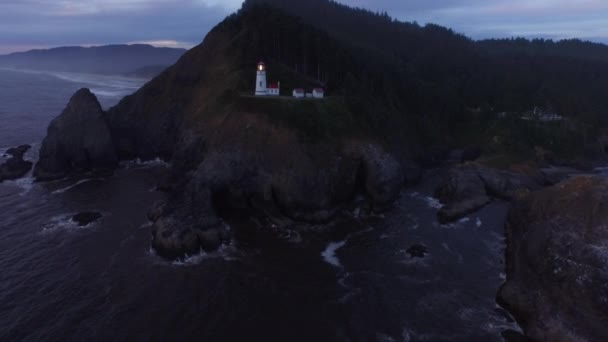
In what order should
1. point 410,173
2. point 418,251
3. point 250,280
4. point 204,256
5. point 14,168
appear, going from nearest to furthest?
point 250,280, point 204,256, point 418,251, point 14,168, point 410,173

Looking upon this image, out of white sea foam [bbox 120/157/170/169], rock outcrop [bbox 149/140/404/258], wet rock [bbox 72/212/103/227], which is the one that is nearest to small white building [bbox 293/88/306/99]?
rock outcrop [bbox 149/140/404/258]

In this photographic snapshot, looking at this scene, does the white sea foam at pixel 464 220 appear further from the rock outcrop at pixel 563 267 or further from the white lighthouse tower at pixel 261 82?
the white lighthouse tower at pixel 261 82

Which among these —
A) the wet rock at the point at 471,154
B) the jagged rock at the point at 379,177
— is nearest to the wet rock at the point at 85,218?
the jagged rock at the point at 379,177

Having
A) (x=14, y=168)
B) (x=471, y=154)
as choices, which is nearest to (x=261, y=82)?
(x=14, y=168)

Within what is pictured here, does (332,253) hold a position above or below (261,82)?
below

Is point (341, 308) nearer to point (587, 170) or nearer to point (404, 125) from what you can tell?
point (404, 125)

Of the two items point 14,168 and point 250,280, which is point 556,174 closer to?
point 250,280

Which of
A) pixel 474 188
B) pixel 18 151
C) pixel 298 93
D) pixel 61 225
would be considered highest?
pixel 298 93
